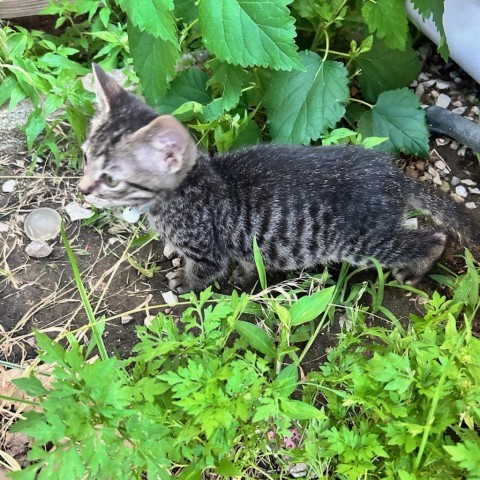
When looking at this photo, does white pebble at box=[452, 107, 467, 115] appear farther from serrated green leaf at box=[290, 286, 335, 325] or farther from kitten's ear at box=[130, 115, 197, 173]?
serrated green leaf at box=[290, 286, 335, 325]

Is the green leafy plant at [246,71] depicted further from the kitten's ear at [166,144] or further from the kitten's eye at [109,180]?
the kitten's eye at [109,180]

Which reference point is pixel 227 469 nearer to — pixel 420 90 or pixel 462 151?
pixel 462 151

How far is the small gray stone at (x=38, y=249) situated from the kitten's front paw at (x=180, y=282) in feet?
1.84

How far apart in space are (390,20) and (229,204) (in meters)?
1.03

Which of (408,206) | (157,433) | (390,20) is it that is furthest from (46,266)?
(390,20)

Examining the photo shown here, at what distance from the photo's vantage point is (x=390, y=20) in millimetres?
2326

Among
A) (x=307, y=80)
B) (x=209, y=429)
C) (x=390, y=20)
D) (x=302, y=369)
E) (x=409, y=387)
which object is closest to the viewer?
(x=209, y=429)

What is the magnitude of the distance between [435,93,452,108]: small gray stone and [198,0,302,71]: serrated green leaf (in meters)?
1.34

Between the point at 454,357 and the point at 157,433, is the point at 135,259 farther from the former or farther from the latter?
the point at 454,357

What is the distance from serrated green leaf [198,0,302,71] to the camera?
75.3 inches

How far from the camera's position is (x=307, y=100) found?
8.14ft

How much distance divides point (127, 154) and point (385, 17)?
1.22 m

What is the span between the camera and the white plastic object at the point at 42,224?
2.52 m

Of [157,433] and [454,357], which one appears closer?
[157,433]
